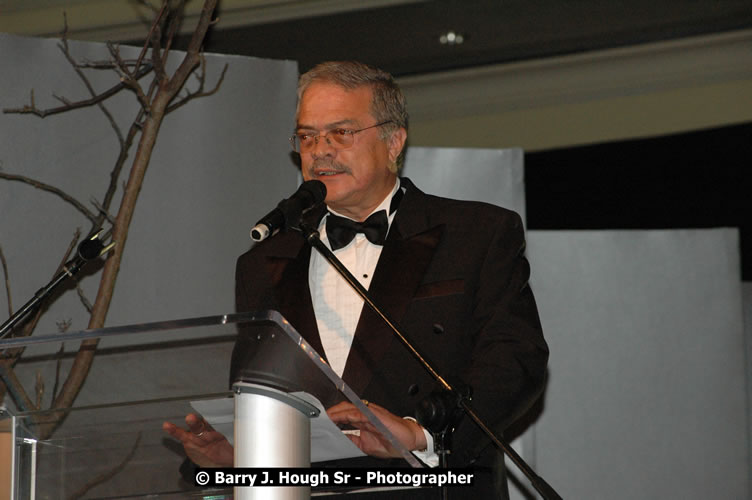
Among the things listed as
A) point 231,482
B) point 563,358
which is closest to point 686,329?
point 563,358

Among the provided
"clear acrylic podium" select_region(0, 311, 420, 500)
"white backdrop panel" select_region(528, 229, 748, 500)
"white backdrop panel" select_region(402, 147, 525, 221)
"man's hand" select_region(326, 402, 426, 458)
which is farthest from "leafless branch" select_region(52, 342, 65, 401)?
"white backdrop panel" select_region(528, 229, 748, 500)

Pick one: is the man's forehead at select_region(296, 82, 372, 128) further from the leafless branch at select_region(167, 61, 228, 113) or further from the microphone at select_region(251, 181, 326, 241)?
the leafless branch at select_region(167, 61, 228, 113)

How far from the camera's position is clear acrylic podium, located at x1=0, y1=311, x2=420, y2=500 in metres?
1.24

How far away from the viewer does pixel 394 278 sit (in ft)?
7.32

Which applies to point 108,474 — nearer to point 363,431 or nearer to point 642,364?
point 363,431

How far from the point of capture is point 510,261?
7.41 ft

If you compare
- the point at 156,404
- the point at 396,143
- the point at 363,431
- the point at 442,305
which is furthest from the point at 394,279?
the point at 156,404

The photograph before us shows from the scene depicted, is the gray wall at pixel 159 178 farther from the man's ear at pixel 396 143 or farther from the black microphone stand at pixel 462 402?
the black microphone stand at pixel 462 402

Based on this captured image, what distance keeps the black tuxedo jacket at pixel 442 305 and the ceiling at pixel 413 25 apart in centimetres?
262

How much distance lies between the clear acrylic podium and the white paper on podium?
0.4 inches

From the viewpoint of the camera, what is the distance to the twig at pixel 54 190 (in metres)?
3.11

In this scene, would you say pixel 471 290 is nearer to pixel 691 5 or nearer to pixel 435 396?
Answer: pixel 435 396

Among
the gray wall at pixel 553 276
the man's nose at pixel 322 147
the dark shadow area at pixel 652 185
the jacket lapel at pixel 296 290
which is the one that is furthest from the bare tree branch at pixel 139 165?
the dark shadow area at pixel 652 185

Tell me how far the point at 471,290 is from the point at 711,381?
5.73 ft
